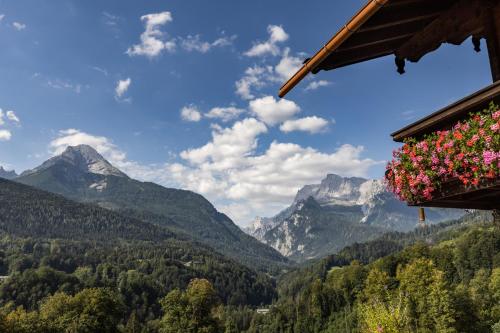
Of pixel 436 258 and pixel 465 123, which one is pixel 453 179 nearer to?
pixel 465 123

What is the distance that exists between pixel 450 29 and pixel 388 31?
1287 mm

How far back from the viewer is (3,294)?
198 meters

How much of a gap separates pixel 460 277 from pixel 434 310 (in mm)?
96801

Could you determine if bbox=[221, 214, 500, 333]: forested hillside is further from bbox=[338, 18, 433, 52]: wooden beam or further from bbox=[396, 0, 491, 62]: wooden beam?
bbox=[338, 18, 433, 52]: wooden beam

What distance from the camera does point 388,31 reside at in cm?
907

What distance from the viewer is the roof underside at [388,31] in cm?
820

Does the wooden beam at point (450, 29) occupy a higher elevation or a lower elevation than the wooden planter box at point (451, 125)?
higher

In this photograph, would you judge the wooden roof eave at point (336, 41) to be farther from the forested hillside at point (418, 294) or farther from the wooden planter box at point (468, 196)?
the forested hillside at point (418, 294)

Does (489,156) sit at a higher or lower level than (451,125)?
lower

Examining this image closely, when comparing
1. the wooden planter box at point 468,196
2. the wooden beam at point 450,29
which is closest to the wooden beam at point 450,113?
the wooden planter box at point 468,196

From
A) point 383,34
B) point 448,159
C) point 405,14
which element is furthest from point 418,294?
point 448,159

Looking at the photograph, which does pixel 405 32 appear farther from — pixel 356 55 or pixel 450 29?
pixel 356 55

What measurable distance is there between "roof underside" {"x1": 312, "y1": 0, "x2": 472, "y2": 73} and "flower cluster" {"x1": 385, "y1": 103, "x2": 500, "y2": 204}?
236cm

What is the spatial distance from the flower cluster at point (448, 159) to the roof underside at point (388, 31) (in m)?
2.36
